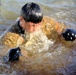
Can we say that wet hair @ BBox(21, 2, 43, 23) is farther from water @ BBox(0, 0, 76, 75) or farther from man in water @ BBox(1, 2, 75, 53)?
water @ BBox(0, 0, 76, 75)

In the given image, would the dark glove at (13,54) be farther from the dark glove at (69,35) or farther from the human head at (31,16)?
the dark glove at (69,35)

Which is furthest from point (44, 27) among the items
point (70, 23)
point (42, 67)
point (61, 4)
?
point (61, 4)

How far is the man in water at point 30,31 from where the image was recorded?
15.2ft

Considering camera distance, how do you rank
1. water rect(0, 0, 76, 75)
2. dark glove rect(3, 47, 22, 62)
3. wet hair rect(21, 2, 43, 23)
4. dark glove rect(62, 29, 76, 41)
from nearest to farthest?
dark glove rect(3, 47, 22, 62) → water rect(0, 0, 76, 75) → wet hair rect(21, 2, 43, 23) → dark glove rect(62, 29, 76, 41)

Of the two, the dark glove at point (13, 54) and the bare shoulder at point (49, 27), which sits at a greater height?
the bare shoulder at point (49, 27)

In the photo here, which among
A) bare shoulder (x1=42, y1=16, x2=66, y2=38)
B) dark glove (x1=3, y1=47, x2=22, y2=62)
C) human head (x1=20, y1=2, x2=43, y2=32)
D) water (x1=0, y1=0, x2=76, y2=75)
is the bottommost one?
water (x1=0, y1=0, x2=76, y2=75)

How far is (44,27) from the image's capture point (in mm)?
5262

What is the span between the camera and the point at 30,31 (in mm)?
4754

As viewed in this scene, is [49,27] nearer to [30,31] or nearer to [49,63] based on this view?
[30,31]

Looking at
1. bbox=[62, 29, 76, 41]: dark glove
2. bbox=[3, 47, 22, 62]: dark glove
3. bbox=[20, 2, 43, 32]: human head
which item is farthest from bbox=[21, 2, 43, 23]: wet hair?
bbox=[62, 29, 76, 41]: dark glove

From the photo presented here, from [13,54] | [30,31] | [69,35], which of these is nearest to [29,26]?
[30,31]

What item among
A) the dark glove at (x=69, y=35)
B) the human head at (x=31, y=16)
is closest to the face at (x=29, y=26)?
the human head at (x=31, y=16)

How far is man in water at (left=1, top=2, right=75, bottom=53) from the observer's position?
464cm

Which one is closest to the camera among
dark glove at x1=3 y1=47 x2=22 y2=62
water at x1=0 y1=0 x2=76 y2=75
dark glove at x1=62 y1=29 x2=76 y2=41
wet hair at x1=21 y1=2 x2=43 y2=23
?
dark glove at x1=3 y1=47 x2=22 y2=62
